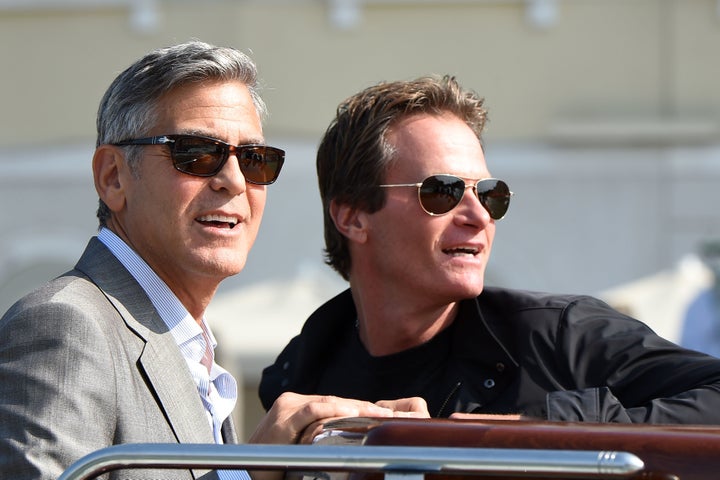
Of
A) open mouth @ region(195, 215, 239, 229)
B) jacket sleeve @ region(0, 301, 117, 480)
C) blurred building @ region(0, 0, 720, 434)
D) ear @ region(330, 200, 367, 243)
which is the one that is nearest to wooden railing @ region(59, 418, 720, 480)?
jacket sleeve @ region(0, 301, 117, 480)

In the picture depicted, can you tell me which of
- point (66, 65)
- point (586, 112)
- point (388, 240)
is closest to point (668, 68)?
point (586, 112)

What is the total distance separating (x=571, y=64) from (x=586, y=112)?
1.71 ft

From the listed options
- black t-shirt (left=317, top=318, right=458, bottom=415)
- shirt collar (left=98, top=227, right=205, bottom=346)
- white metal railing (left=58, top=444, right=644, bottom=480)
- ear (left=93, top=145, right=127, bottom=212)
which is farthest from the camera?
black t-shirt (left=317, top=318, right=458, bottom=415)

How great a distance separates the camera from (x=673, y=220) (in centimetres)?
1343

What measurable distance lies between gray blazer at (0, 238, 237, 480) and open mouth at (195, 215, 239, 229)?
25 centimetres

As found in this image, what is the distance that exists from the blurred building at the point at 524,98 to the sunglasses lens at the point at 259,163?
1022 cm

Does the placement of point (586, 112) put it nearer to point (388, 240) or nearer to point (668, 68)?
point (668, 68)

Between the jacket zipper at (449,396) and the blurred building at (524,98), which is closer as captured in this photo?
the jacket zipper at (449,396)

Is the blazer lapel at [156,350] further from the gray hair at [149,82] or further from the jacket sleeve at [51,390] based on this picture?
the gray hair at [149,82]

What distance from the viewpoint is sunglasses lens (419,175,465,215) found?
11.7 feet

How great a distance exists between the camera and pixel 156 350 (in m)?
2.62

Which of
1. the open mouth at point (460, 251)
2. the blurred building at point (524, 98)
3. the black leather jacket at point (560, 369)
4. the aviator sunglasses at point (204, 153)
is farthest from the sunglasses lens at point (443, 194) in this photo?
the blurred building at point (524, 98)

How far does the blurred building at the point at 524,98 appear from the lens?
13.5 metres

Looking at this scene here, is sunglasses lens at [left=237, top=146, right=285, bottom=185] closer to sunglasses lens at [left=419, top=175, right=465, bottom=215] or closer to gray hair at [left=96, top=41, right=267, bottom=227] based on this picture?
gray hair at [left=96, top=41, right=267, bottom=227]
